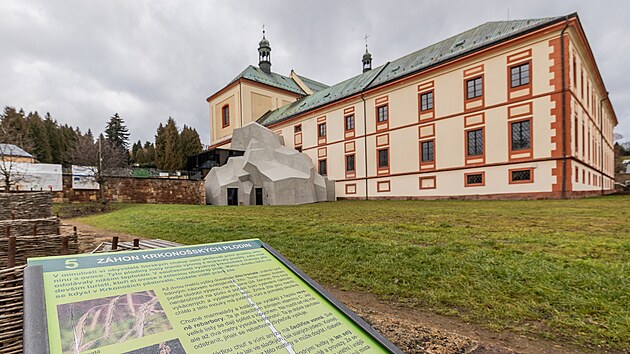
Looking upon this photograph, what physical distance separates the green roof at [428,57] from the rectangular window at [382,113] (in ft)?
7.04

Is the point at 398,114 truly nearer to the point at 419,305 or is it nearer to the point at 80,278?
the point at 419,305

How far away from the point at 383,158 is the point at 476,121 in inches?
323

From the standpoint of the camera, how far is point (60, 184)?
23.6 m

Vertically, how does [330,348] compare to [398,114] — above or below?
below

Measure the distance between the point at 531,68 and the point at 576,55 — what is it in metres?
3.81

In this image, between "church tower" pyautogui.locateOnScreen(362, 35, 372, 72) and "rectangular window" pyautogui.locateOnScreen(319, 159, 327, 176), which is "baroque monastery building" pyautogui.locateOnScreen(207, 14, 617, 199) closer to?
"rectangular window" pyautogui.locateOnScreen(319, 159, 327, 176)

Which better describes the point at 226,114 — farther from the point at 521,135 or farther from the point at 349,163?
the point at 521,135

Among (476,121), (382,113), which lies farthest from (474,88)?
(382,113)

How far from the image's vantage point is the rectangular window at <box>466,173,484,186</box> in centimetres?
2111

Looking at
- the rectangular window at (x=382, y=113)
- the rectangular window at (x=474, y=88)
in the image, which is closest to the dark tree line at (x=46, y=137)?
the rectangular window at (x=382, y=113)

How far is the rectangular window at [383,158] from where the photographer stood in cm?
2714

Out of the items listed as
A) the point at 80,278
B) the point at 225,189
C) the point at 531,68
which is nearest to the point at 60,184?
the point at 225,189

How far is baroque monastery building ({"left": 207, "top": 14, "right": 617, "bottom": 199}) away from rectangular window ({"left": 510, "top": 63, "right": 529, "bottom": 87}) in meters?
0.06

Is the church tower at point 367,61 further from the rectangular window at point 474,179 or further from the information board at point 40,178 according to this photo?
the information board at point 40,178
